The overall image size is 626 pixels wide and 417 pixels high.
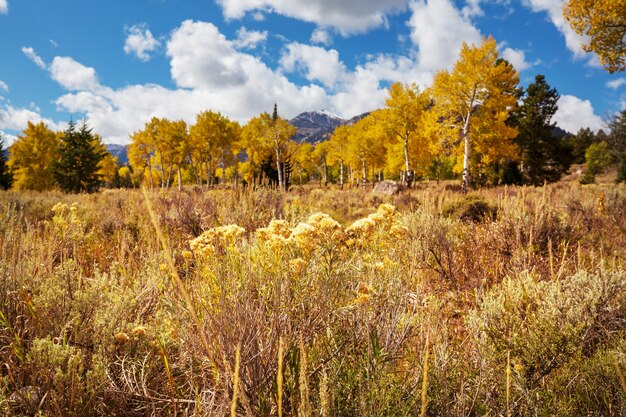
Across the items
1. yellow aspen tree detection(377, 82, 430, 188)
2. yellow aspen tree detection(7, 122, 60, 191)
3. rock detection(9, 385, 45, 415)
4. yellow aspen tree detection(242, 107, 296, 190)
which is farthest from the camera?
yellow aspen tree detection(242, 107, 296, 190)

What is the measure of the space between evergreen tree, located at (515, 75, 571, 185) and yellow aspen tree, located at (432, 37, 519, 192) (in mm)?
12076

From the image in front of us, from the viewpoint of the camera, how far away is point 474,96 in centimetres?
1847

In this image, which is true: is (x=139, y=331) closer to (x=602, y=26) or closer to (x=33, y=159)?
(x=602, y=26)

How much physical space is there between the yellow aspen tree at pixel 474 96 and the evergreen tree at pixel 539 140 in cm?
1208

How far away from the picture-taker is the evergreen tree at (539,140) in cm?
2888

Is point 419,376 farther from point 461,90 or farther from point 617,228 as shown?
point 461,90

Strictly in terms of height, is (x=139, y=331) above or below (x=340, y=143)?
below

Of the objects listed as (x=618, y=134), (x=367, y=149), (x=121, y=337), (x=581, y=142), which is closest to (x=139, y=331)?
(x=121, y=337)

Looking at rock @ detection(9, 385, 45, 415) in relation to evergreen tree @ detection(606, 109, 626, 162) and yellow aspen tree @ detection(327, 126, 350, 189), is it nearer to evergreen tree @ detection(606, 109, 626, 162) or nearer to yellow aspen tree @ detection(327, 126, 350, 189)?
yellow aspen tree @ detection(327, 126, 350, 189)

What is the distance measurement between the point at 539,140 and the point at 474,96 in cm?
1551

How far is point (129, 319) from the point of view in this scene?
2.16 metres

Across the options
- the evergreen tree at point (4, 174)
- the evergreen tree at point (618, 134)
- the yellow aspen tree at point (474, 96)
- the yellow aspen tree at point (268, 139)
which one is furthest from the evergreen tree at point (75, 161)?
the evergreen tree at point (618, 134)

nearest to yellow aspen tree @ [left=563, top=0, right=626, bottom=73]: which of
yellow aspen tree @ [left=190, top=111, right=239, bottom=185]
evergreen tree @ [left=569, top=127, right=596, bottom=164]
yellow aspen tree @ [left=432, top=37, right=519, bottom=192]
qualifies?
yellow aspen tree @ [left=432, top=37, right=519, bottom=192]

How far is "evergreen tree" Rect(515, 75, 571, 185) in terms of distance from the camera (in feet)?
94.7
